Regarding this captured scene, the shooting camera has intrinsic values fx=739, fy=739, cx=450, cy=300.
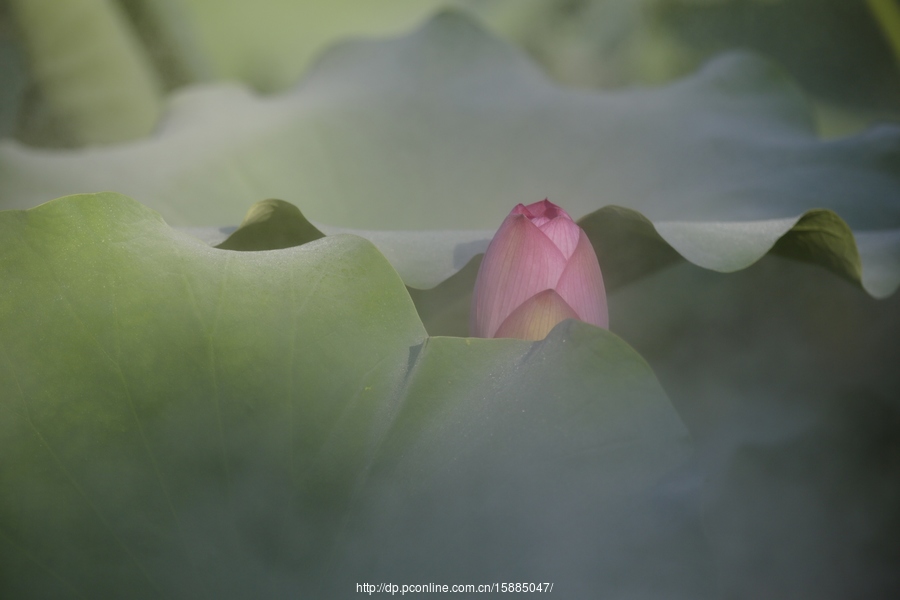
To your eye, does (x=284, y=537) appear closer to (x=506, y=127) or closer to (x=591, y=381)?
(x=591, y=381)

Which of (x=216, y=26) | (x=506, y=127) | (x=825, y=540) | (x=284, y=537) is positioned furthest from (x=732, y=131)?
(x=216, y=26)

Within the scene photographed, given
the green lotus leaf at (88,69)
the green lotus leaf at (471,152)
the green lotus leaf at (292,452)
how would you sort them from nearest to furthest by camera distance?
the green lotus leaf at (292,452) → the green lotus leaf at (471,152) → the green lotus leaf at (88,69)

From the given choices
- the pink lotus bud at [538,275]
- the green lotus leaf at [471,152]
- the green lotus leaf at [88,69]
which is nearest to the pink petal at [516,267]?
the pink lotus bud at [538,275]

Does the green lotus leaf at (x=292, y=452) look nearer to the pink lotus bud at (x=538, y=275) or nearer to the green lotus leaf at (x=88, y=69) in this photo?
the pink lotus bud at (x=538, y=275)

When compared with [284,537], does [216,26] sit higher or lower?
higher

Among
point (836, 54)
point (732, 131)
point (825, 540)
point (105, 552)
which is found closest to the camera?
point (105, 552)

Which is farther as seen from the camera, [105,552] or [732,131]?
[732,131]
